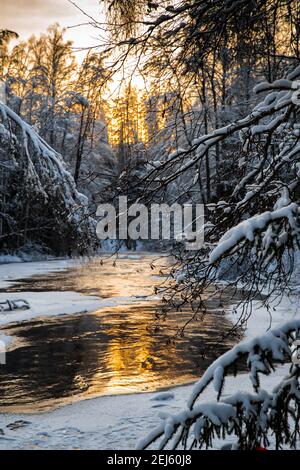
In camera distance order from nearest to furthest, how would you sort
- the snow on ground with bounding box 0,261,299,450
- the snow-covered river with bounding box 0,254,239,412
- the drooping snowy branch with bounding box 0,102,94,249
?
the snow on ground with bounding box 0,261,299,450, the drooping snowy branch with bounding box 0,102,94,249, the snow-covered river with bounding box 0,254,239,412

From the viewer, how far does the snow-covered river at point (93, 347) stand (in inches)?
327

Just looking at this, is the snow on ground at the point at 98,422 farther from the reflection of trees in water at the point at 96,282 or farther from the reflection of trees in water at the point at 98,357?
the reflection of trees in water at the point at 96,282

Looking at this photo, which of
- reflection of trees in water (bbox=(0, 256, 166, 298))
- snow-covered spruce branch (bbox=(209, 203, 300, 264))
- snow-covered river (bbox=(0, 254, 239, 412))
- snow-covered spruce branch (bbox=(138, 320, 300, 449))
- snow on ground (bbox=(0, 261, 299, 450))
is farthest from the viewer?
reflection of trees in water (bbox=(0, 256, 166, 298))

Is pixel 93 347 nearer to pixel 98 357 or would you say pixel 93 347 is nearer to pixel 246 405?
pixel 98 357

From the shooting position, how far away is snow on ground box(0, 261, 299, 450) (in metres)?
6.17

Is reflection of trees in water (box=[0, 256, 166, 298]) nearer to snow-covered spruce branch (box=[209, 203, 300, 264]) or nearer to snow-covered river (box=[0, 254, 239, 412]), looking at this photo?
snow-covered river (box=[0, 254, 239, 412])

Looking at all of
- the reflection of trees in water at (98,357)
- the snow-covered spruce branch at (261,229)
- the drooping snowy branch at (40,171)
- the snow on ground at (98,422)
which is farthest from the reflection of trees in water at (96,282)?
the snow-covered spruce branch at (261,229)

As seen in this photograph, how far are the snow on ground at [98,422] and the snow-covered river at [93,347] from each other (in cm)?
37

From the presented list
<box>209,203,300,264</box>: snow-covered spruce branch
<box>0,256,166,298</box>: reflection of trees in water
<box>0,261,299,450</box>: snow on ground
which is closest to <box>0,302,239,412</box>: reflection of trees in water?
<box>0,261,299,450</box>: snow on ground

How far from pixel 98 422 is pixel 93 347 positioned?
4.23 meters

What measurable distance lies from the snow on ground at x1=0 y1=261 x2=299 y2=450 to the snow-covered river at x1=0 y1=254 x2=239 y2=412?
0.37 metres

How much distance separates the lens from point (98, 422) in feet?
22.4

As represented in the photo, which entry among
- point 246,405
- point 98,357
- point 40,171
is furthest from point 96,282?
point 246,405
